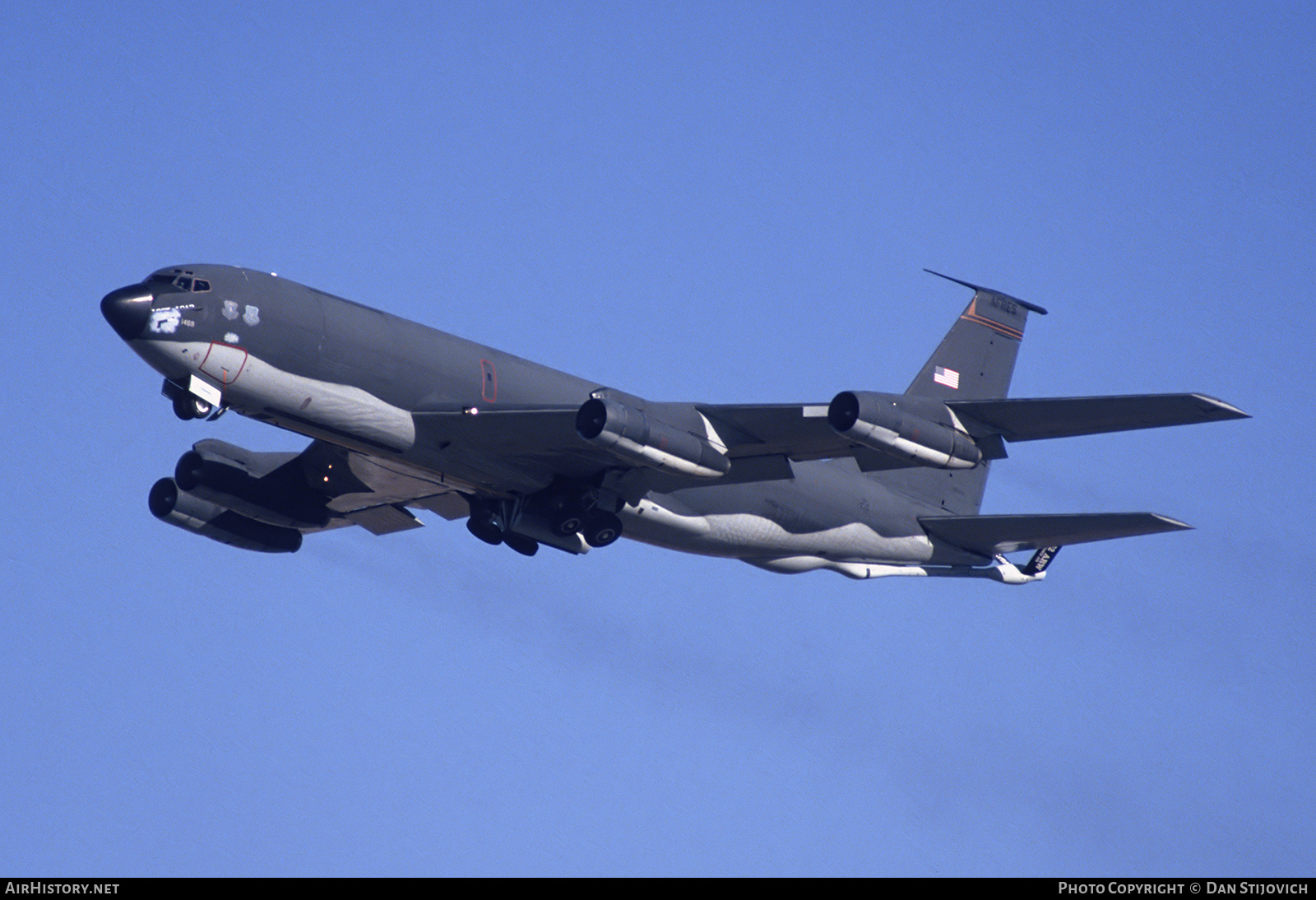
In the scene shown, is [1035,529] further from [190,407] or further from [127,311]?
[127,311]

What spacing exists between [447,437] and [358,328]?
10.5 feet

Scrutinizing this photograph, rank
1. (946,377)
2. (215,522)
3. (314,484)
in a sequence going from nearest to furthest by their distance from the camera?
(314,484), (215,522), (946,377)

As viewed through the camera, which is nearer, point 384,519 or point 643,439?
point 643,439

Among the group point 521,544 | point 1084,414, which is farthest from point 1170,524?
point 521,544

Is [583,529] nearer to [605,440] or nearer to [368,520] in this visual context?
[605,440]

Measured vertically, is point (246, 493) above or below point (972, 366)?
below

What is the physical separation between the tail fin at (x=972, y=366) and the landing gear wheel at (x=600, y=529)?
34.8ft

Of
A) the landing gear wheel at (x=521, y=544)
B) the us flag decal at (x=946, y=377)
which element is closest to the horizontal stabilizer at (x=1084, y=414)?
the us flag decal at (x=946, y=377)

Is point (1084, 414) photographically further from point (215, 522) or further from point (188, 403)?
point (215, 522)

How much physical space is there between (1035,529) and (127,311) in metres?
22.9

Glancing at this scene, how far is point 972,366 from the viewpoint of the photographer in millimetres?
45938

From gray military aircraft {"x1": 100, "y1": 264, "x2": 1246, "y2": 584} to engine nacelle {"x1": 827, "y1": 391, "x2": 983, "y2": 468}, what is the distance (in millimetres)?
40

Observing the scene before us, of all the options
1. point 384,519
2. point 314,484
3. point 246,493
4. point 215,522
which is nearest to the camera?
point 246,493

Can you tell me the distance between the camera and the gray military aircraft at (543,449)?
1309 inches
